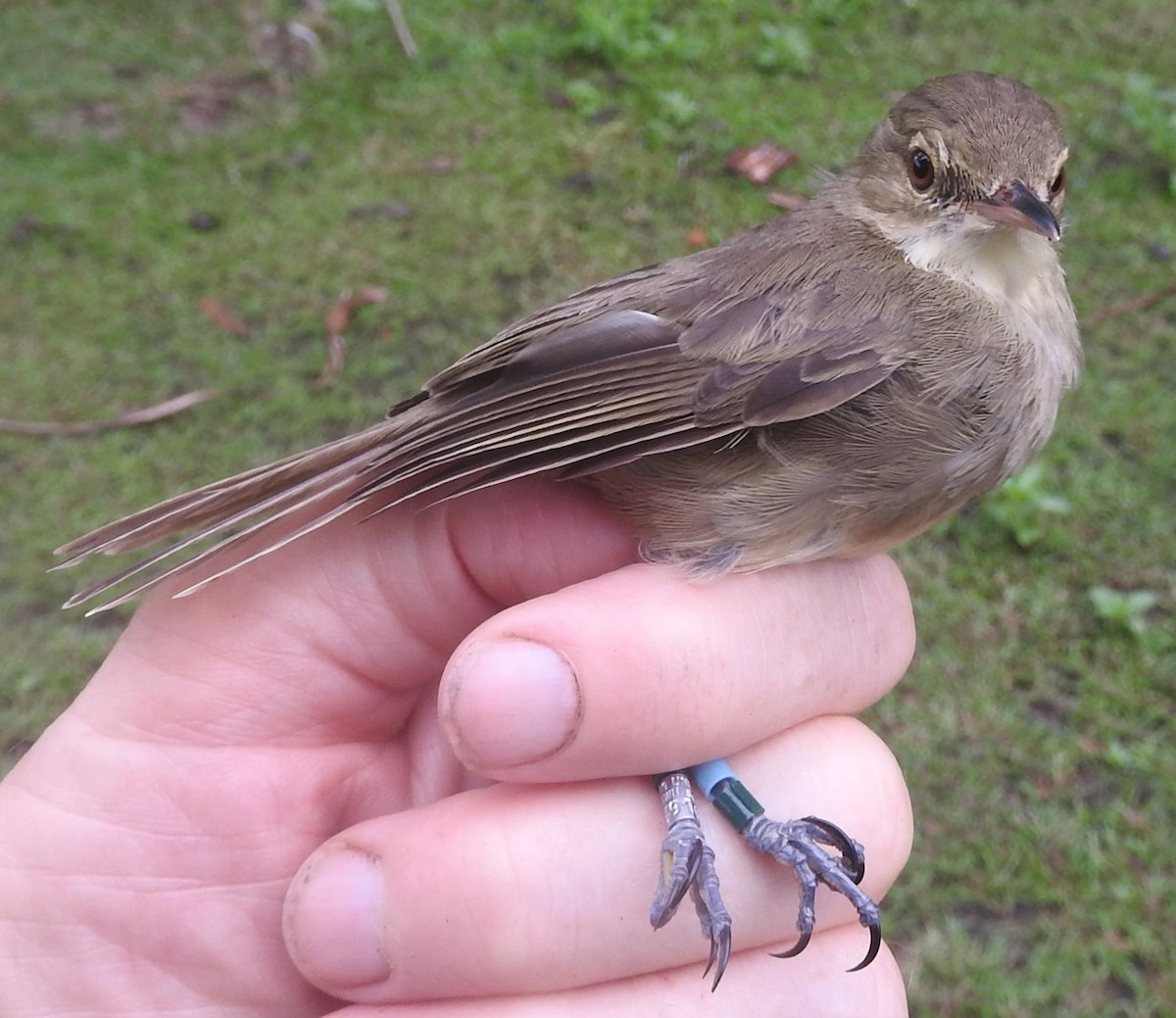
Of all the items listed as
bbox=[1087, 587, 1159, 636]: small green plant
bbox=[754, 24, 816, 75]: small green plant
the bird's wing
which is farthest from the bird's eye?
bbox=[754, 24, 816, 75]: small green plant

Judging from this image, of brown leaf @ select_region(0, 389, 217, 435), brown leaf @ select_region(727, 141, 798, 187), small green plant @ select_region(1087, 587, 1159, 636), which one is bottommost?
small green plant @ select_region(1087, 587, 1159, 636)

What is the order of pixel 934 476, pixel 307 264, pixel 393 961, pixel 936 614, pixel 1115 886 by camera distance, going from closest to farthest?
pixel 393 961 → pixel 934 476 → pixel 1115 886 → pixel 936 614 → pixel 307 264

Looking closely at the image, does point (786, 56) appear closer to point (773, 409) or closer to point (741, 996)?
point (773, 409)

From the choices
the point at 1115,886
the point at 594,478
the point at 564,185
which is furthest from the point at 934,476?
the point at 564,185

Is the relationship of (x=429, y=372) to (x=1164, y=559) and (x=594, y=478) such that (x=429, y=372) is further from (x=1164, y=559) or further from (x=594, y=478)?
(x=1164, y=559)

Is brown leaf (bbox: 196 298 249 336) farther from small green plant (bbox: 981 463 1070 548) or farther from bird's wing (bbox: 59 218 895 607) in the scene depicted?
small green plant (bbox: 981 463 1070 548)

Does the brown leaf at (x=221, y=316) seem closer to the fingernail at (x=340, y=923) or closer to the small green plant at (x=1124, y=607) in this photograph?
the fingernail at (x=340, y=923)
